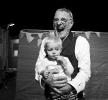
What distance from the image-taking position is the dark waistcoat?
7.94 ft

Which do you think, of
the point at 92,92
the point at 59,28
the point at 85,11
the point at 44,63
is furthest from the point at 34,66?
the point at 85,11

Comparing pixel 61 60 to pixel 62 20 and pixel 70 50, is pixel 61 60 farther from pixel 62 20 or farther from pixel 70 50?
pixel 62 20

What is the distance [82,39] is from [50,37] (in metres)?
0.36

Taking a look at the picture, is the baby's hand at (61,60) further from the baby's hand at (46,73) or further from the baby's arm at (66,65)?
the baby's hand at (46,73)

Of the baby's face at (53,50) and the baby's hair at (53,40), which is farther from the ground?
the baby's hair at (53,40)

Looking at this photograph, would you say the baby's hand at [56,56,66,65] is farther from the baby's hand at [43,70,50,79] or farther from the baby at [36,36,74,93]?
the baby's hand at [43,70,50,79]

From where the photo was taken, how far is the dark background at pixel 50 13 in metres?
4.13

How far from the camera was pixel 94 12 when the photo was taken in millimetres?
4250

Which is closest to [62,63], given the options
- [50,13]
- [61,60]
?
[61,60]

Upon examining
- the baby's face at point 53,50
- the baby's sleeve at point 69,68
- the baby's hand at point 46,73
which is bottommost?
the baby's hand at point 46,73

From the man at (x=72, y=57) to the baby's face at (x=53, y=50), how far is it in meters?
0.06

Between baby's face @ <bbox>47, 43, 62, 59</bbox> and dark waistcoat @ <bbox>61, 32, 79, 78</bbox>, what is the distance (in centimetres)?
6

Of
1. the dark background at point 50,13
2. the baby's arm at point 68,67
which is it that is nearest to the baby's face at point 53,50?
the baby's arm at point 68,67

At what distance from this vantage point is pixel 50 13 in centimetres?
456
